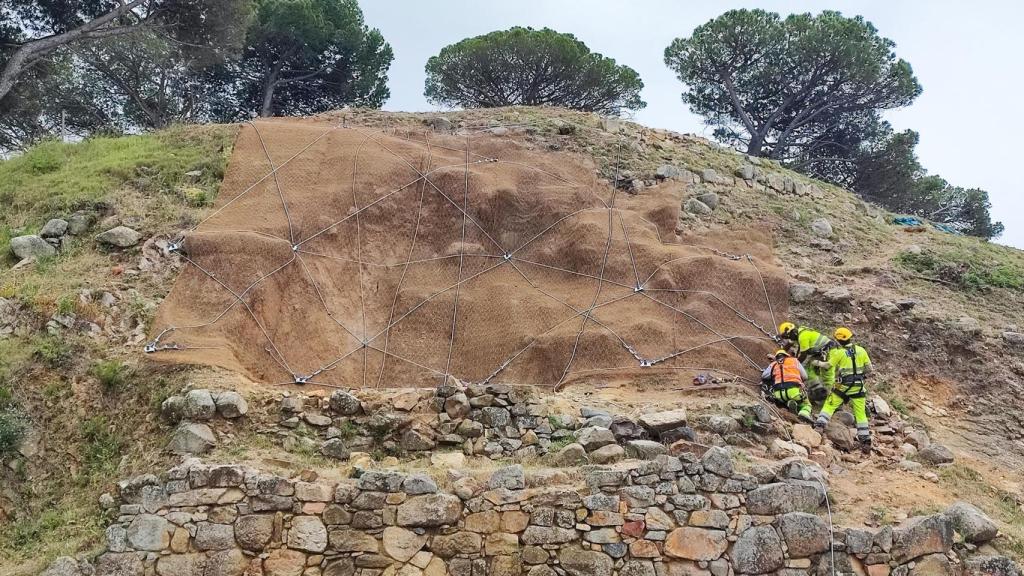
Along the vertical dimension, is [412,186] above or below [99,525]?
above

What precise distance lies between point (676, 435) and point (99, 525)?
5.33m

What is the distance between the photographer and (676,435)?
780 cm

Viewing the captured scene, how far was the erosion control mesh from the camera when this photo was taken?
916 centimetres

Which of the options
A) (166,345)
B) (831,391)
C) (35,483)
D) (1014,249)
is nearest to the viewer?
(35,483)

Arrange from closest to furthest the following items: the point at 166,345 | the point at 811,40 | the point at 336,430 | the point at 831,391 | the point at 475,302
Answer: the point at 336,430
the point at 166,345
the point at 831,391
the point at 475,302
the point at 811,40

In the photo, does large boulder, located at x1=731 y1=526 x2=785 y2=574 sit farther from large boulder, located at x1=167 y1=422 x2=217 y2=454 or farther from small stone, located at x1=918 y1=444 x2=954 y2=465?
large boulder, located at x1=167 y1=422 x2=217 y2=454

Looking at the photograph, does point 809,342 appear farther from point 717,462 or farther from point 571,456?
point 571,456

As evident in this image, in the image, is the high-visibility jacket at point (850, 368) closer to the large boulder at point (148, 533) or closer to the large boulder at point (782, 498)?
the large boulder at point (782, 498)

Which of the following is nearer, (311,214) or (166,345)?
(166,345)

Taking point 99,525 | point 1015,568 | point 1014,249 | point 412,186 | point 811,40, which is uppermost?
point 811,40

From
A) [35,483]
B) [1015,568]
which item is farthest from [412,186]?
[1015,568]

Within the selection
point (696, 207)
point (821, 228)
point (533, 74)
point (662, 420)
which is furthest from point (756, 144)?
point (662, 420)

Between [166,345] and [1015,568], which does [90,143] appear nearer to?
[166,345]

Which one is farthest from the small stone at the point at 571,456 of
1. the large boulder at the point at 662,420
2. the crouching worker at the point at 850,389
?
the crouching worker at the point at 850,389
